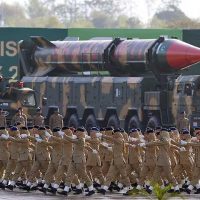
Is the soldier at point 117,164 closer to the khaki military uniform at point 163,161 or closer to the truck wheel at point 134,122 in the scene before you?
the khaki military uniform at point 163,161

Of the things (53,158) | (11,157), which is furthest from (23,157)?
(53,158)

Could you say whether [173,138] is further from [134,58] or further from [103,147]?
[134,58]

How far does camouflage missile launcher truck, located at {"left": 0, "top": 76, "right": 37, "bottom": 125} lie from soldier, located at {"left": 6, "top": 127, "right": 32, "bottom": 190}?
14.1 m

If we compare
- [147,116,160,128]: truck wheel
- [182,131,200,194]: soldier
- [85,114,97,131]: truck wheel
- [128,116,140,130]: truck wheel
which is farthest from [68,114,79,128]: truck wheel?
[182,131,200,194]: soldier

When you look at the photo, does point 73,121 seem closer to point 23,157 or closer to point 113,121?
point 113,121

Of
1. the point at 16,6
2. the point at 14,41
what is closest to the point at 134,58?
the point at 14,41

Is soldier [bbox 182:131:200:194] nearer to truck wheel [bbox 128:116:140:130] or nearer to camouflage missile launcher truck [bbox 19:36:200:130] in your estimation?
camouflage missile launcher truck [bbox 19:36:200:130]

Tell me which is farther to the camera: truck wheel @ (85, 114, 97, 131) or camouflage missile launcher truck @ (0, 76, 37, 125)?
truck wheel @ (85, 114, 97, 131)

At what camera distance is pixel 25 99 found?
47.2 metres

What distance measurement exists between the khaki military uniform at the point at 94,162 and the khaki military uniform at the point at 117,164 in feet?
1.24

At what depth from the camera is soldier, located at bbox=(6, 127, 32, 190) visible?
32056 millimetres

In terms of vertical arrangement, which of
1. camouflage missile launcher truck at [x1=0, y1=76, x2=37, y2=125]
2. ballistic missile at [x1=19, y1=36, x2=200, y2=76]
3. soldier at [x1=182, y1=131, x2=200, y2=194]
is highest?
ballistic missile at [x1=19, y1=36, x2=200, y2=76]

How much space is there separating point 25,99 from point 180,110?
6.00 metres

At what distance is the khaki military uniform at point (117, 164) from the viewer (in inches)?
1222
